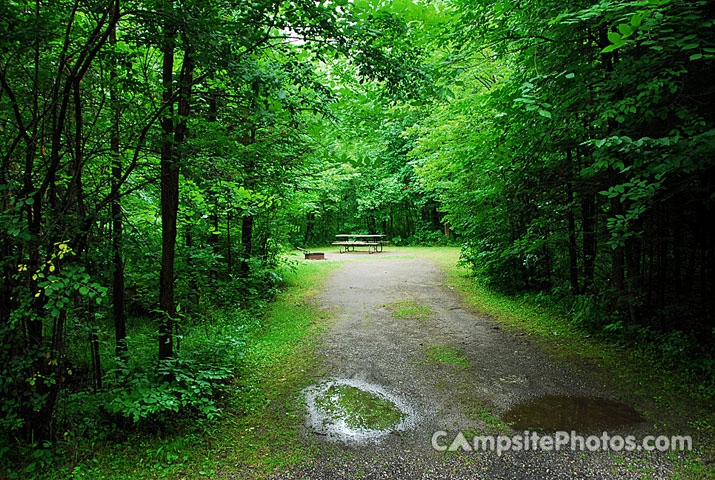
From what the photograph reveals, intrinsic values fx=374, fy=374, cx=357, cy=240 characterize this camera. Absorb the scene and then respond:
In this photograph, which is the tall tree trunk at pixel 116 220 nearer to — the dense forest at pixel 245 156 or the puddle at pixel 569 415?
the dense forest at pixel 245 156

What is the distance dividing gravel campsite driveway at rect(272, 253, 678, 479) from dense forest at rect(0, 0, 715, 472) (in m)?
1.33

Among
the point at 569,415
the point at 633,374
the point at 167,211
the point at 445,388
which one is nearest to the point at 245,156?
the point at 167,211

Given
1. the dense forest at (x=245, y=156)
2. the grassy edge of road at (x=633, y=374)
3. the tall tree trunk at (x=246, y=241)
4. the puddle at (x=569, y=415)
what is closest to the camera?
the dense forest at (x=245, y=156)

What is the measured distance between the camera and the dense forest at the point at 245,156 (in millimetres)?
2756

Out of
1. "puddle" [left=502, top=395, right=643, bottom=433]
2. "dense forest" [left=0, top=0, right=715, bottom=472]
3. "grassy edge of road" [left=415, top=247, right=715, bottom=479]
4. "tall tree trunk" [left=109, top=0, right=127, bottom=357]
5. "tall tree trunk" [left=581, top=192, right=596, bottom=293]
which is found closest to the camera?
"dense forest" [left=0, top=0, right=715, bottom=472]

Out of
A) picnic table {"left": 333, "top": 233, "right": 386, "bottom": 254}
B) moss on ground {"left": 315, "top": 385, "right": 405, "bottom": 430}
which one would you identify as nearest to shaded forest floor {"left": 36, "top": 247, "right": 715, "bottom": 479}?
moss on ground {"left": 315, "top": 385, "right": 405, "bottom": 430}

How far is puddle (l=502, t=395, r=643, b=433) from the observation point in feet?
10.8

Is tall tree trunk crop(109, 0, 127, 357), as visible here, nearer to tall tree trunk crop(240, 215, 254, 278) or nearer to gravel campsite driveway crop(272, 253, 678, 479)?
gravel campsite driveway crop(272, 253, 678, 479)

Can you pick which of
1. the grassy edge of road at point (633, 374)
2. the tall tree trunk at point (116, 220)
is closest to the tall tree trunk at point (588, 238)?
the grassy edge of road at point (633, 374)

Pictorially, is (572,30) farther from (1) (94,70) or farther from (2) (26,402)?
(2) (26,402)

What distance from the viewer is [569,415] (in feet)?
11.4

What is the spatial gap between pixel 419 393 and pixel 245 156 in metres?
4.10

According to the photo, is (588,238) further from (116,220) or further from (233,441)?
(116,220)

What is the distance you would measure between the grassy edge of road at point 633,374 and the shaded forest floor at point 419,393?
1cm
